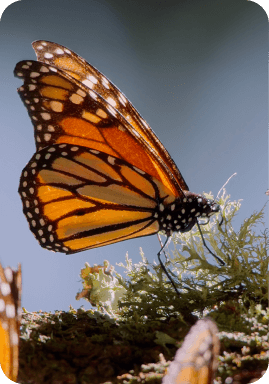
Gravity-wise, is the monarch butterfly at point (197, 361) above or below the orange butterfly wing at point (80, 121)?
below

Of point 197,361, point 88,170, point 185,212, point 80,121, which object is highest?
point 80,121

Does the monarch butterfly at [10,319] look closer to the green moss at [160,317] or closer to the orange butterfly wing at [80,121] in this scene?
the green moss at [160,317]

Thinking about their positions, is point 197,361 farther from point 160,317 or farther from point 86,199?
point 86,199

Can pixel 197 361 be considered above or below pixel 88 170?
below

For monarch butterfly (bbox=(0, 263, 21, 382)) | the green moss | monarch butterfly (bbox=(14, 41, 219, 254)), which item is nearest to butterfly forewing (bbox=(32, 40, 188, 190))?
monarch butterfly (bbox=(14, 41, 219, 254))

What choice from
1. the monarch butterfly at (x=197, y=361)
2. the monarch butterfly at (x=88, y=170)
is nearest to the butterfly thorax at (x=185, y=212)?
the monarch butterfly at (x=88, y=170)

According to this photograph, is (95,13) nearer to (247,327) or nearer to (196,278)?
(196,278)

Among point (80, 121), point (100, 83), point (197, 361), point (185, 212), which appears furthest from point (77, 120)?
point (197, 361)

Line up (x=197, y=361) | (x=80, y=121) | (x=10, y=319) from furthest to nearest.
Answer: (x=80, y=121)
(x=10, y=319)
(x=197, y=361)

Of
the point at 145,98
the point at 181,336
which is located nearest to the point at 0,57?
the point at 145,98
